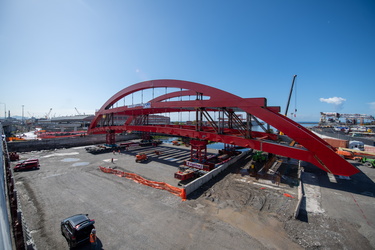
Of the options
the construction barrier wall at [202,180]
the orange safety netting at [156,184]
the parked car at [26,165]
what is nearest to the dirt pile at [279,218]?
the construction barrier wall at [202,180]

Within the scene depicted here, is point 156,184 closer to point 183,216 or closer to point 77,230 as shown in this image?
point 183,216

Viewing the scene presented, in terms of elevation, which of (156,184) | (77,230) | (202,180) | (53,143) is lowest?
(156,184)

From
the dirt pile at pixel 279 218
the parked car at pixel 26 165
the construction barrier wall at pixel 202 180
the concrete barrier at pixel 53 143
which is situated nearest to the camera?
the dirt pile at pixel 279 218

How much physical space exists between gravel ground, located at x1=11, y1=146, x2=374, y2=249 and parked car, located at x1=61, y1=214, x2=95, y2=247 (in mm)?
910

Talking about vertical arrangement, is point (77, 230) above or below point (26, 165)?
above

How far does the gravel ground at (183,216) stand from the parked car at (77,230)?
91 cm

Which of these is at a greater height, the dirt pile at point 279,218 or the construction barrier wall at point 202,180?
the construction barrier wall at point 202,180

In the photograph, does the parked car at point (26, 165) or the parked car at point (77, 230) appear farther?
the parked car at point (26, 165)

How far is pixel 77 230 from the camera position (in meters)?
8.47

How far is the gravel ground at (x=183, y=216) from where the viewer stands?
918cm

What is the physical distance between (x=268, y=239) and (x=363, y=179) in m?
18.6

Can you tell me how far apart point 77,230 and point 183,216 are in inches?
252

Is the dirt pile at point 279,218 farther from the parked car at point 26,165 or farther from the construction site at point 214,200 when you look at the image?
the parked car at point 26,165

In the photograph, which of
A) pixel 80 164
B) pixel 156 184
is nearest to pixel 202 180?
pixel 156 184
